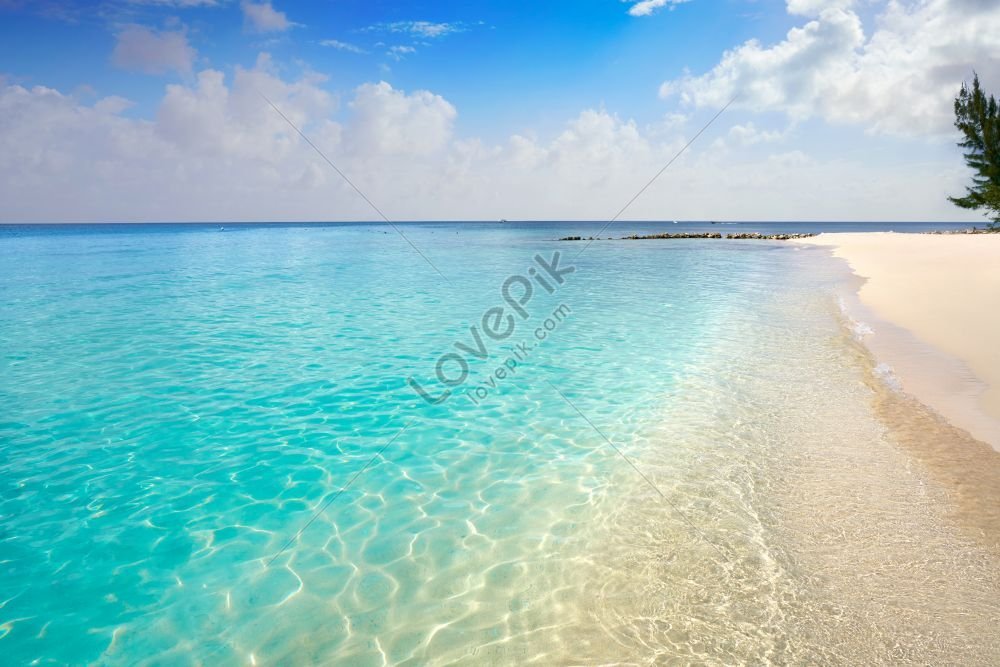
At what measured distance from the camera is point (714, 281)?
2700 centimetres

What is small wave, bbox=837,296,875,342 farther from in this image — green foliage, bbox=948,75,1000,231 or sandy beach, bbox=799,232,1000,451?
green foliage, bbox=948,75,1000,231

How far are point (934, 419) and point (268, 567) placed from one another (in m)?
9.13

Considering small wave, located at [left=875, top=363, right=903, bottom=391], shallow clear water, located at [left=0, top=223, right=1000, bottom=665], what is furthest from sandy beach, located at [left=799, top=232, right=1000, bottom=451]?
shallow clear water, located at [left=0, top=223, right=1000, bottom=665]

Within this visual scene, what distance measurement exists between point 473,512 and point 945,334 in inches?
515

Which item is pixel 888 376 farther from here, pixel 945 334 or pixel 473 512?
pixel 473 512

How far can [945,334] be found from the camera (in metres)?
12.6

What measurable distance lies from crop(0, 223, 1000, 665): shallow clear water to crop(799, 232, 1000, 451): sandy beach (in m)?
1.06

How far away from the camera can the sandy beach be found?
8.27 m

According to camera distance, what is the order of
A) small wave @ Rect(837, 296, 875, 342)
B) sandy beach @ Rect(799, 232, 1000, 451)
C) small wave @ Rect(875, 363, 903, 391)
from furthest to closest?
1. small wave @ Rect(837, 296, 875, 342)
2. small wave @ Rect(875, 363, 903, 391)
3. sandy beach @ Rect(799, 232, 1000, 451)

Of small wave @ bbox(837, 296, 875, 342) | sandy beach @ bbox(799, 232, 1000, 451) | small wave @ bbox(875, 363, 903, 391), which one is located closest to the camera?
sandy beach @ bbox(799, 232, 1000, 451)

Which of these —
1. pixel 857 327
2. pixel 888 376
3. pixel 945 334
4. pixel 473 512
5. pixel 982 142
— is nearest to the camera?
pixel 473 512

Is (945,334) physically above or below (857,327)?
above

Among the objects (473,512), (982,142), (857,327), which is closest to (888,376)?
(857,327)

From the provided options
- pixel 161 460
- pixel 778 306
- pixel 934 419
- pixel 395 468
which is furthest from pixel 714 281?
pixel 161 460
